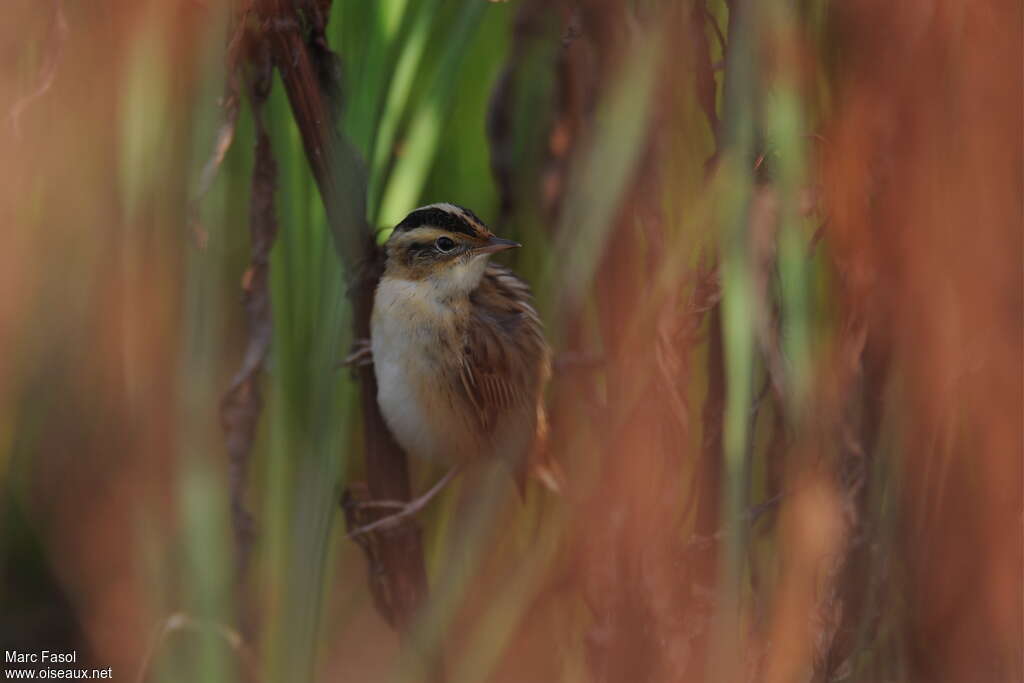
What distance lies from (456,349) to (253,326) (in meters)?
0.77

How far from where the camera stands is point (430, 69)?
1912 millimetres

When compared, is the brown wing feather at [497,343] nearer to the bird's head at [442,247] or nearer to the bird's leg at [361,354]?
the bird's head at [442,247]

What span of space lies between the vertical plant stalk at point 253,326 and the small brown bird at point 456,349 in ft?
1.39

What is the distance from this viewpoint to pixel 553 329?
1651mm

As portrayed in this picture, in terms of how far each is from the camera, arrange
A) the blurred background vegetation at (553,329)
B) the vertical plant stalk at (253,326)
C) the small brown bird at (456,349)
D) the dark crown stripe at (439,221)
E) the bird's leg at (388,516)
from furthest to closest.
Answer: the small brown bird at (456,349) → the dark crown stripe at (439,221) → the bird's leg at (388,516) → the vertical plant stalk at (253,326) → the blurred background vegetation at (553,329)

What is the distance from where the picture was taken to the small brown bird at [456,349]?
2107 mm

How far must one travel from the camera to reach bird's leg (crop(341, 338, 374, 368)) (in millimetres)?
2033

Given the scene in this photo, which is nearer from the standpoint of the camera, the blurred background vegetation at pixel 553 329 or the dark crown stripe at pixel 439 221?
the blurred background vegetation at pixel 553 329

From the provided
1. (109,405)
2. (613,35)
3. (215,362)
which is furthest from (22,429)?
(613,35)

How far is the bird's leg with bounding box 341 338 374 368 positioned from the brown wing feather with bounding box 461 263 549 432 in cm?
29

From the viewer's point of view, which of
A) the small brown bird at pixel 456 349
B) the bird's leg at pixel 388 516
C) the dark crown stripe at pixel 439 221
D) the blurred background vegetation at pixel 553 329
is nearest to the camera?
the blurred background vegetation at pixel 553 329

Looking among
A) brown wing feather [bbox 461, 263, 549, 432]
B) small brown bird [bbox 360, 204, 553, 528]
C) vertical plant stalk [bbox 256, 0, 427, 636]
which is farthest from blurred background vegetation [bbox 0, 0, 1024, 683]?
brown wing feather [bbox 461, 263, 549, 432]

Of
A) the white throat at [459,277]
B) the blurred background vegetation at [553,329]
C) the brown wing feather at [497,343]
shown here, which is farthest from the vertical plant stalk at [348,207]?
the brown wing feather at [497,343]

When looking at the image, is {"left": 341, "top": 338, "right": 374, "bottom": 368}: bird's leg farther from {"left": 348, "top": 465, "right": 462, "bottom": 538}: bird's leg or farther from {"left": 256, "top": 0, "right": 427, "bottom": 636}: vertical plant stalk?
{"left": 348, "top": 465, "right": 462, "bottom": 538}: bird's leg
